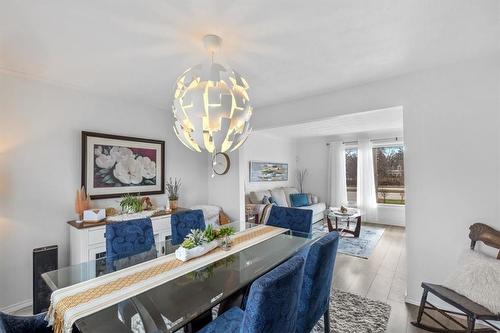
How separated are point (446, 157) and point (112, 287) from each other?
3118mm

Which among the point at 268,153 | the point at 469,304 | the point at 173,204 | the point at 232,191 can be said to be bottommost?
the point at 469,304

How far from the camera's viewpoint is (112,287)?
1396mm

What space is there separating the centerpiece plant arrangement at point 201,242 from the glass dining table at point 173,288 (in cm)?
17

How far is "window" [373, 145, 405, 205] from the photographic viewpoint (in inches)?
238

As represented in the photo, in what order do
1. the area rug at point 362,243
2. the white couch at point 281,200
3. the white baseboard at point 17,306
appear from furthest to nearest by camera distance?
1. the white couch at point 281,200
2. the area rug at point 362,243
3. the white baseboard at point 17,306

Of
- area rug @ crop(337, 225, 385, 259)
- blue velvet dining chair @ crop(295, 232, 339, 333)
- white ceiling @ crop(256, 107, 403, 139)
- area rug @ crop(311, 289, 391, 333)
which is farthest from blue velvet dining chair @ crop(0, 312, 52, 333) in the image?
area rug @ crop(337, 225, 385, 259)

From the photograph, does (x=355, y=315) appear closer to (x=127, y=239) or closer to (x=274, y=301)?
(x=274, y=301)

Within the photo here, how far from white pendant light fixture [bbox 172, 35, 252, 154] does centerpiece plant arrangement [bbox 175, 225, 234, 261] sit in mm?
766

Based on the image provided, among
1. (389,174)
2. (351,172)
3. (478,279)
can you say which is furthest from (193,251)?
(389,174)

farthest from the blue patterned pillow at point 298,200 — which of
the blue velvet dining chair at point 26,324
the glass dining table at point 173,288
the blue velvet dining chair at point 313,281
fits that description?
the blue velvet dining chair at point 26,324

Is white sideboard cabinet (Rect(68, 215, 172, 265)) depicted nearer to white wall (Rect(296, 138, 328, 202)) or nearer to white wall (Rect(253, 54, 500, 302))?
white wall (Rect(253, 54, 500, 302))

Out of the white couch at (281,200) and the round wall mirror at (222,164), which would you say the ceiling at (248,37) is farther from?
→ the white couch at (281,200)

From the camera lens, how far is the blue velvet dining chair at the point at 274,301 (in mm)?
980

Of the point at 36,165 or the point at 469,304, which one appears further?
the point at 36,165
